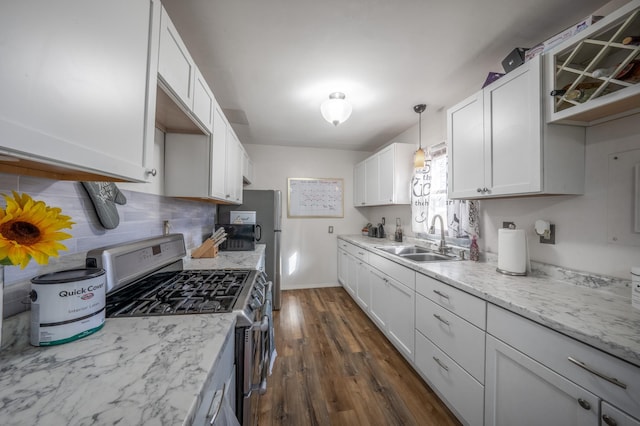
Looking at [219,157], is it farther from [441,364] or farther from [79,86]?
[441,364]

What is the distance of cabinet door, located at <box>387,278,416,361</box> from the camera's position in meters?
1.77

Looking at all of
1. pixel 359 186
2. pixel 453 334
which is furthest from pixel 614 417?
pixel 359 186

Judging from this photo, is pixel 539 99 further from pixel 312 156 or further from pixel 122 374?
pixel 312 156

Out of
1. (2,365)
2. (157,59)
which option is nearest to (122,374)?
(2,365)

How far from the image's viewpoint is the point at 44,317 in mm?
613

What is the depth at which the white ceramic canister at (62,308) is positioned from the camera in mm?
609

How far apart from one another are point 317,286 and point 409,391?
230 centimetres

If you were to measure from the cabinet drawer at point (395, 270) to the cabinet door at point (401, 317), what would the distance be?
0.04m

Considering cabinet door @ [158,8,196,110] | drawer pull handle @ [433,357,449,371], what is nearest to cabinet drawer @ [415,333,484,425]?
drawer pull handle @ [433,357,449,371]

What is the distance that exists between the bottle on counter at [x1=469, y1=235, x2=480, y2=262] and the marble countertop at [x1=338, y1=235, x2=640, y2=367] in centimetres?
26

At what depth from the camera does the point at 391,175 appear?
2834 millimetres

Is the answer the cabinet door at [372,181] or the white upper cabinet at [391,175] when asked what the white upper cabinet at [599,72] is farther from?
the cabinet door at [372,181]

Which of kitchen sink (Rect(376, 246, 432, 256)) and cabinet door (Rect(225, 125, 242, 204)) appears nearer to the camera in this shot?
cabinet door (Rect(225, 125, 242, 204))

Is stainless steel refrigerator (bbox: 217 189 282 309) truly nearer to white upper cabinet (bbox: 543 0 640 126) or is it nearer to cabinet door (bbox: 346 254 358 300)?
cabinet door (bbox: 346 254 358 300)
